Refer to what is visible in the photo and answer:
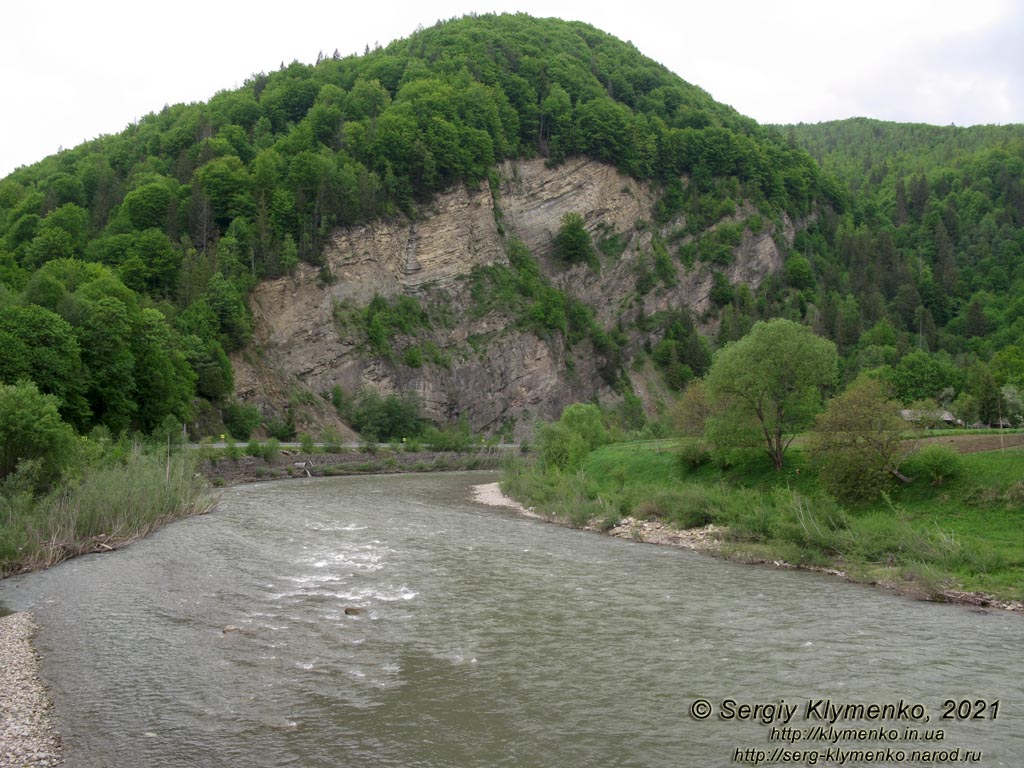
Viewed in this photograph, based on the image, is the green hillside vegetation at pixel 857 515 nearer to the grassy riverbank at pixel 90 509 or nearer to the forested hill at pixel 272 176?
the grassy riverbank at pixel 90 509

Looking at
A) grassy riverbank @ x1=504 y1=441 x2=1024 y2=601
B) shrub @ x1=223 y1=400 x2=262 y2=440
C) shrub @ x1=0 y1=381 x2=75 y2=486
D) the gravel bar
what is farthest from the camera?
shrub @ x1=223 y1=400 x2=262 y2=440

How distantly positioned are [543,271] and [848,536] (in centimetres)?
9046

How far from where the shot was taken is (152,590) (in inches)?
811

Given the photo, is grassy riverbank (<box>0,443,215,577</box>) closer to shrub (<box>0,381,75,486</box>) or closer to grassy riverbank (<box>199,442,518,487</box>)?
shrub (<box>0,381,75,486</box>)

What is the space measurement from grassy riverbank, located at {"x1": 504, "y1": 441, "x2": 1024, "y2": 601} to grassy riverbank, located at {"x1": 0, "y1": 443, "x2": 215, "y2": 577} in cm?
1923

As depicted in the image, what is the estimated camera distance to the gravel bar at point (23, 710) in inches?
405

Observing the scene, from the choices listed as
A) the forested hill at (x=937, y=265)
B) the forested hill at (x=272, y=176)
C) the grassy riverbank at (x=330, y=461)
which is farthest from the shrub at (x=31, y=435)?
the forested hill at (x=937, y=265)

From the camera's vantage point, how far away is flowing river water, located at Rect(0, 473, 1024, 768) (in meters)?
11.1

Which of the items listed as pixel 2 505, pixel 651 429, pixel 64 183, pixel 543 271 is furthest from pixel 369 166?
pixel 2 505

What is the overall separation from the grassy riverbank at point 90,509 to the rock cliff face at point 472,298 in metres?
44.0

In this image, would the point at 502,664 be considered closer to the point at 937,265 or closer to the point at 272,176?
the point at 272,176

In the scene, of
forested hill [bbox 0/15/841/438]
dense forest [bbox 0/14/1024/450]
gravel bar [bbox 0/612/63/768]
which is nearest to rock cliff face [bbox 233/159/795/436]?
dense forest [bbox 0/14/1024/450]

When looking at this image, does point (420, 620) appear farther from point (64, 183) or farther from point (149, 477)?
point (64, 183)

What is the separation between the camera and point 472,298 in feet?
333
